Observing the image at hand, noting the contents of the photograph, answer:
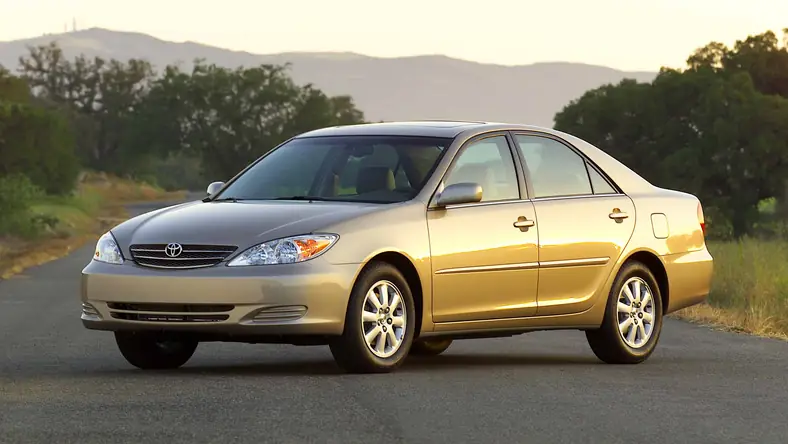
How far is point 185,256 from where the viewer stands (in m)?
10.3

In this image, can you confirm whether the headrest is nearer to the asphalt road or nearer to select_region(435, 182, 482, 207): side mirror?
select_region(435, 182, 482, 207): side mirror

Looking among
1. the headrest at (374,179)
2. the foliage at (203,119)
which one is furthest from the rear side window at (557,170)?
the foliage at (203,119)

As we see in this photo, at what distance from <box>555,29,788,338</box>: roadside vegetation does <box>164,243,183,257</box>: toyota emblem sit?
37.4 m

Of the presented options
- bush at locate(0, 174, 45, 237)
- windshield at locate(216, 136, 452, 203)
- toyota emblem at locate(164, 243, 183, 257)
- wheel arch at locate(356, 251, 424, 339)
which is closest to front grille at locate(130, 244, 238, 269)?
toyota emblem at locate(164, 243, 183, 257)

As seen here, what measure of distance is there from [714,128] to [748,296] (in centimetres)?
3766

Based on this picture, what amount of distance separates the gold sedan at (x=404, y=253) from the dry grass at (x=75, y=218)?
14.1 metres

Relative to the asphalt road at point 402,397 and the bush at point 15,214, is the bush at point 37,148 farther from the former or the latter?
the asphalt road at point 402,397

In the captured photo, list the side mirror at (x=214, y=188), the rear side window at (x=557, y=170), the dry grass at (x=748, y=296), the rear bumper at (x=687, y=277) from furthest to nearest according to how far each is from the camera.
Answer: the dry grass at (x=748, y=296), the rear bumper at (x=687, y=277), the rear side window at (x=557, y=170), the side mirror at (x=214, y=188)

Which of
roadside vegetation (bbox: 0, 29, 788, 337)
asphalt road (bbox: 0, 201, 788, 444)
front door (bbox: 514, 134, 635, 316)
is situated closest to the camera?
asphalt road (bbox: 0, 201, 788, 444)

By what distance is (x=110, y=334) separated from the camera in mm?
14617

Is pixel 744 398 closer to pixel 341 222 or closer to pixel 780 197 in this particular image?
pixel 341 222

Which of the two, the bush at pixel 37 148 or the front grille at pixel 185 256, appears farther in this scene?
the bush at pixel 37 148

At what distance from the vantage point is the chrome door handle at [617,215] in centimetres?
1222

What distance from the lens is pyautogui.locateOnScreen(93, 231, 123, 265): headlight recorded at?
10.6 metres
